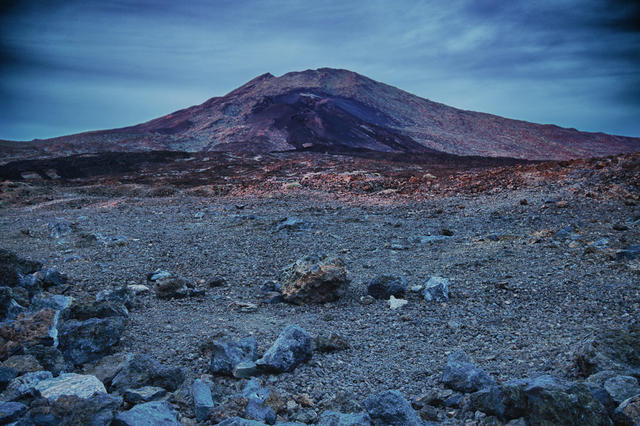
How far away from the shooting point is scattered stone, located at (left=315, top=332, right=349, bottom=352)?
12.9 ft

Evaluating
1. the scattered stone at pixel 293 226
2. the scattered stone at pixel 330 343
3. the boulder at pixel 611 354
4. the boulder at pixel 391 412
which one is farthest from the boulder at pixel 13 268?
the boulder at pixel 611 354

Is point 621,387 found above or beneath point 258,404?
above

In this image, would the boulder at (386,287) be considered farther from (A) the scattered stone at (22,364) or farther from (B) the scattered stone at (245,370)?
(A) the scattered stone at (22,364)

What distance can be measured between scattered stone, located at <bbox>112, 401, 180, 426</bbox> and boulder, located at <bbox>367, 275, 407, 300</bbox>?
3429 mm

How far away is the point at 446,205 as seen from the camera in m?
12.8

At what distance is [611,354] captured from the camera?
3027mm

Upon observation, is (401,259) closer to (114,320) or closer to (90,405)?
(114,320)

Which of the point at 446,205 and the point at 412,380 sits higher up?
the point at 446,205

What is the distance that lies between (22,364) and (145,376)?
980 millimetres

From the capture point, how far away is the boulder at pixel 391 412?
258cm

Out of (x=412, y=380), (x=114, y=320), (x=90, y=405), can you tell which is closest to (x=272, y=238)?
(x=114, y=320)

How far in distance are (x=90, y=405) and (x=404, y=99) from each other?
285ft

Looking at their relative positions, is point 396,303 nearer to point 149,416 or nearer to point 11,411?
point 149,416

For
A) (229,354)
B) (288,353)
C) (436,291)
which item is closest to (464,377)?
(288,353)
